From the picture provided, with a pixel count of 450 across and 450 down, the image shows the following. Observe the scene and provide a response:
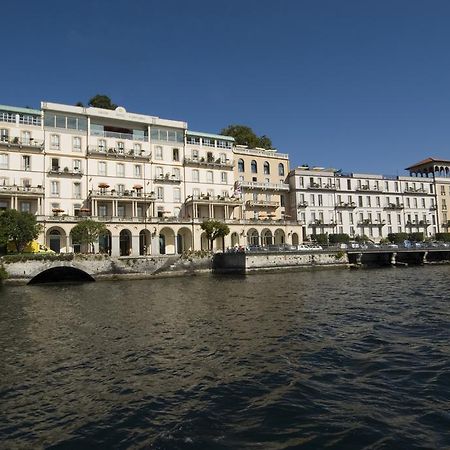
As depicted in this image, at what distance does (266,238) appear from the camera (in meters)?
77.7

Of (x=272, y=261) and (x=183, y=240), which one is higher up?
(x=183, y=240)

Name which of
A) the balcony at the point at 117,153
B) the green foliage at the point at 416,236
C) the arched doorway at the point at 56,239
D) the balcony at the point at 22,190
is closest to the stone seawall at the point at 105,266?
the arched doorway at the point at 56,239

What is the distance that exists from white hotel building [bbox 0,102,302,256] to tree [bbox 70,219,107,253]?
16.5 feet

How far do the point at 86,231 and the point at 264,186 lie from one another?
122 feet

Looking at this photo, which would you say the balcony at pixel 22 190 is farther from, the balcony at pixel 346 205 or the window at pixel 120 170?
the balcony at pixel 346 205

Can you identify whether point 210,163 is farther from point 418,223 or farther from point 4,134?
point 418,223

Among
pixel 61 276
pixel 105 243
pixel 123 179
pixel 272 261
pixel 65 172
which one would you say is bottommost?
pixel 61 276

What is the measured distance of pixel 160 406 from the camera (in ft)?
34.7

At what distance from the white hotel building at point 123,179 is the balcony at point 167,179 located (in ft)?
0.57

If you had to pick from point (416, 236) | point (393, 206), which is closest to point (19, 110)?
point (393, 206)

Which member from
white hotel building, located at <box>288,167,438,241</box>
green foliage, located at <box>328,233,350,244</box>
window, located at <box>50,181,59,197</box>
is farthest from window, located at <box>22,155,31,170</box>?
green foliage, located at <box>328,233,350,244</box>

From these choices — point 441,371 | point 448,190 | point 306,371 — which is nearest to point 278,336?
point 306,371

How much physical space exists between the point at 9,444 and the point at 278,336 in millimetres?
11201

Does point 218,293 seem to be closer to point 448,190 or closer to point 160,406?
point 160,406
